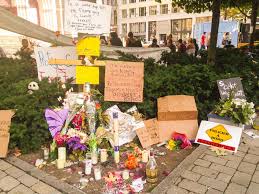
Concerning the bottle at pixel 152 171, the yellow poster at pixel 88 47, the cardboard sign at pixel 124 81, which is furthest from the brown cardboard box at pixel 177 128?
the yellow poster at pixel 88 47

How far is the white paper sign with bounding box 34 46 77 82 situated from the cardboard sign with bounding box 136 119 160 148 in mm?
1719

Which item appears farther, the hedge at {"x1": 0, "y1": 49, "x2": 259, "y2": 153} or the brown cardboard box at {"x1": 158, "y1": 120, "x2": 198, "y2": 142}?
the brown cardboard box at {"x1": 158, "y1": 120, "x2": 198, "y2": 142}

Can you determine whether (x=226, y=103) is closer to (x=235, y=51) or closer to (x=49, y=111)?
(x=49, y=111)

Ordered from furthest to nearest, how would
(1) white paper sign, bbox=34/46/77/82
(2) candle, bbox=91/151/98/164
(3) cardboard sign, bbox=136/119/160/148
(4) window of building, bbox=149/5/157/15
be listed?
1. (4) window of building, bbox=149/5/157/15
2. (1) white paper sign, bbox=34/46/77/82
3. (3) cardboard sign, bbox=136/119/160/148
4. (2) candle, bbox=91/151/98/164

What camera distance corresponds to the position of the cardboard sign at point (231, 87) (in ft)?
19.1

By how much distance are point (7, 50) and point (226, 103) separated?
594cm

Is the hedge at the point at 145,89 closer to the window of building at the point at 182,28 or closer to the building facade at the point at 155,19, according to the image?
the building facade at the point at 155,19

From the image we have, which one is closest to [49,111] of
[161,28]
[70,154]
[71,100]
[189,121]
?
[71,100]

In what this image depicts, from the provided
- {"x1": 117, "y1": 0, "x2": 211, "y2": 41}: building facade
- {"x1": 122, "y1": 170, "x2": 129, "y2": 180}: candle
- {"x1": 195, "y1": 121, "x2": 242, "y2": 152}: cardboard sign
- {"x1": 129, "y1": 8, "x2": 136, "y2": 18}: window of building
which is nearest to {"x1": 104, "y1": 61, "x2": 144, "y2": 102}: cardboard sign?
{"x1": 195, "y1": 121, "x2": 242, "y2": 152}: cardboard sign

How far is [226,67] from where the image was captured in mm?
7039

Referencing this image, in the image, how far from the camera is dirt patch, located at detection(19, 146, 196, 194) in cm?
376

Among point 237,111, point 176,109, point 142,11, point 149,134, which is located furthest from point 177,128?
point 142,11

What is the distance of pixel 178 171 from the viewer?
13.1ft

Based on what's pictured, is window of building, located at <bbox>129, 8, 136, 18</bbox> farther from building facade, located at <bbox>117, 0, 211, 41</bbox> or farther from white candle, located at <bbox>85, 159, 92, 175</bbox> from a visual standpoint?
white candle, located at <bbox>85, 159, 92, 175</bbox>
